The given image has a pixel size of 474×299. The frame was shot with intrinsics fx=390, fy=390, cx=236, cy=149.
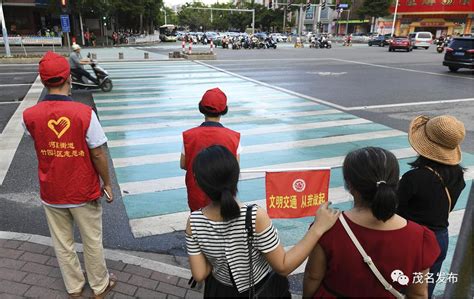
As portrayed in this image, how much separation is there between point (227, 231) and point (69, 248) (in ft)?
5.60

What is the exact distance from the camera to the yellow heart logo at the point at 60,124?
2568 millimetres

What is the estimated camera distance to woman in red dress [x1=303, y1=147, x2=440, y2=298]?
1639 mm

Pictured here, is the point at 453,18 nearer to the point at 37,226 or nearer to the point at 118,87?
the point at 118,87

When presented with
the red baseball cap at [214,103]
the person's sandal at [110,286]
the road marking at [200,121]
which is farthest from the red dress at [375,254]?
the road marking at [200,121]

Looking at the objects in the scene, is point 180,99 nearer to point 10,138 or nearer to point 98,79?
point 98,79

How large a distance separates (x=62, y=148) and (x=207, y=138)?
0.98 meters

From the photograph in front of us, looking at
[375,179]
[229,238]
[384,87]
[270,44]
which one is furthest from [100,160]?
[270,44]

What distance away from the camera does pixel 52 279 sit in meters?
3.27

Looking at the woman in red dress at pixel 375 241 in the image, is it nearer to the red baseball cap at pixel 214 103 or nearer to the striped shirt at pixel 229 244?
the striped shirt at pixel 229 244

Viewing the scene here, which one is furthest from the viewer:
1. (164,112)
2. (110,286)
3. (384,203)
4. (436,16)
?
(436,16)

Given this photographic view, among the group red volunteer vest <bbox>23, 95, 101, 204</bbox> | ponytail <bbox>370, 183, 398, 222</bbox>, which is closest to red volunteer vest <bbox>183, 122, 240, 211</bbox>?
red volunteer vest <bbox>23, 95, 101, 204</bbox>

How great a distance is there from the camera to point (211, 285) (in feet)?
6.42

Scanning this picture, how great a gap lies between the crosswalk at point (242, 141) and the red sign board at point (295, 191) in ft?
2.83

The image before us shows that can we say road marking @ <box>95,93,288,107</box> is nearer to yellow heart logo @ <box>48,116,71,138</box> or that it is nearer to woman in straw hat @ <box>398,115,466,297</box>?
yellow heart logo @ <box>48,116,71,138</box>
